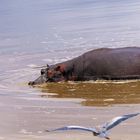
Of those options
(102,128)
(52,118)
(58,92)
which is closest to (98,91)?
(58,92)

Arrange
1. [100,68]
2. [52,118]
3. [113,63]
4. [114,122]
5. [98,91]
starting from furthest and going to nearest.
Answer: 1. [100,68]
2. [113,63]
3. [98,91]
4. [52,118]
5. [114,122]

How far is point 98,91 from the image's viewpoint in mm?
9406

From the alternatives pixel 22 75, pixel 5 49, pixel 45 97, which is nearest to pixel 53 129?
pixel 45 97

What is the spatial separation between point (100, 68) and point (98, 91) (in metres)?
1.22

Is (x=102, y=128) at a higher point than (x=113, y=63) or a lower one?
lower

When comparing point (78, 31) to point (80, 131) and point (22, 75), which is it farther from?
point (80, 131)

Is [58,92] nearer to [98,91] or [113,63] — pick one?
[98,91]

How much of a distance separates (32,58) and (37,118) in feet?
21.6

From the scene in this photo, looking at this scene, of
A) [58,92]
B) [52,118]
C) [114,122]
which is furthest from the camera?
[58,92]

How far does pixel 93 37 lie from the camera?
54.9ft

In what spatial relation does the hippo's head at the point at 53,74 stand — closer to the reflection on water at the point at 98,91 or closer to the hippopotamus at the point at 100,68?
the hippopotamus at the point at 100,68

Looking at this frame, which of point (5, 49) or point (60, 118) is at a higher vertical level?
point (5, 49)

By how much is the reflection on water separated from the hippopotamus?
0.26m

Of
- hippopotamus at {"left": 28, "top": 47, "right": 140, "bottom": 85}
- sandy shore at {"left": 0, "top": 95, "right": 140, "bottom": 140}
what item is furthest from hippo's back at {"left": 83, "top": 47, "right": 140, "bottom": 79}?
sandy shore at {"left": 0, "top": 95, "right": 140, "bottom": 140}
